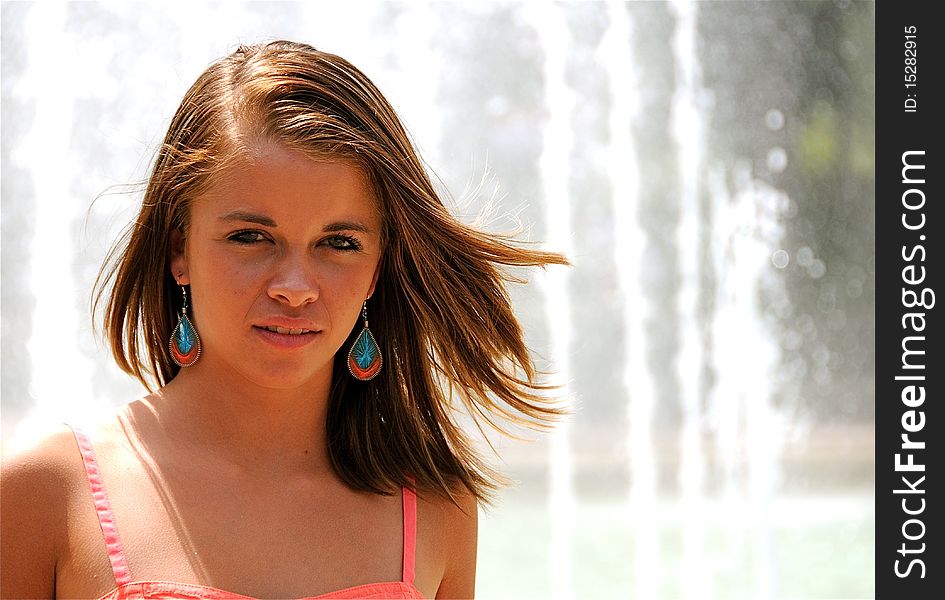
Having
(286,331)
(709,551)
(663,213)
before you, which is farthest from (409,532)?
(663,213)

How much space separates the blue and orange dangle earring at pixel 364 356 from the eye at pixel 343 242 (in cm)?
24

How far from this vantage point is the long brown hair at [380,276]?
→ 80.2 inches

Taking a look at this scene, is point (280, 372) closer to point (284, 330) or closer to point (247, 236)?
point (284, 330)

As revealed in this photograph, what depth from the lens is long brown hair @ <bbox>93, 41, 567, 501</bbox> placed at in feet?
6.68

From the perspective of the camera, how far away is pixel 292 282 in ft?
6.23

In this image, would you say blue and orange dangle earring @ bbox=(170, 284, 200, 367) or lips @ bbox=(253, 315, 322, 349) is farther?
blue and orange dangle earring @ bbox=(170, 284, 200, 367)

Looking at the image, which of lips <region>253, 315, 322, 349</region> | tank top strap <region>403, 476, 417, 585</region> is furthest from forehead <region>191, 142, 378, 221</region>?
tank top strap <region>403, 476, 417, 585</region>

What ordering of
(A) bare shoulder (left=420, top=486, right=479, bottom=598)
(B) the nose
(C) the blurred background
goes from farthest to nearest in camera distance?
(C) the blurred background → (A) bare shoulder (left=420, top=486, right=479, bottom=598) → (B) the nose

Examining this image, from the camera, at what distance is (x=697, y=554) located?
21.1 feet

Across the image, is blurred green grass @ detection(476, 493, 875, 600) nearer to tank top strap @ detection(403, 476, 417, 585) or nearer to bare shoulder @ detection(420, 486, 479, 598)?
bare shoulder @ detection(420, 486, 479, 598)

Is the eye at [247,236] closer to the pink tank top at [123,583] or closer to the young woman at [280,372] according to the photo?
the young woman at [280,372]

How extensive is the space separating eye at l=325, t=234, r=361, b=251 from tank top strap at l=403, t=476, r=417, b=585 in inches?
18.4

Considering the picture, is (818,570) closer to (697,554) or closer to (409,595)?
(697,554)

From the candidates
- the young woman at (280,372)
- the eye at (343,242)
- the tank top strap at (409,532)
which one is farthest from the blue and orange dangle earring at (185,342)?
the tank top strap at (409,532)
